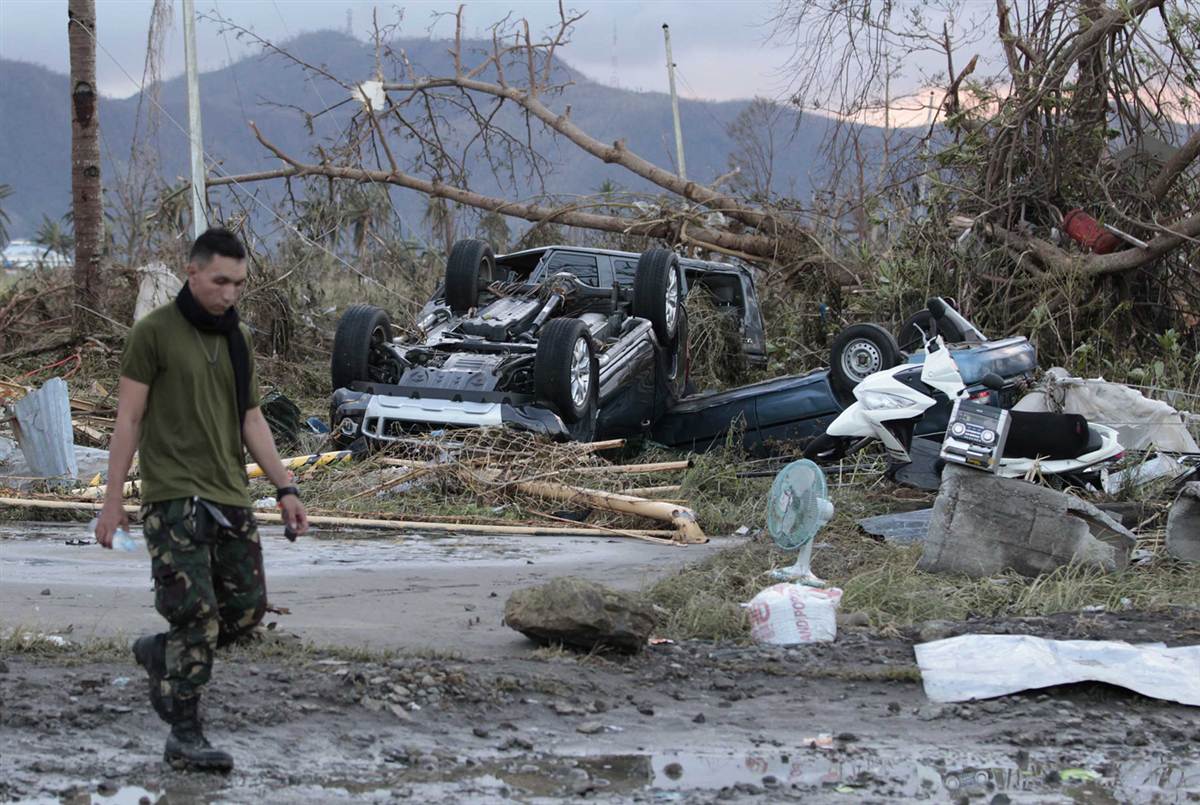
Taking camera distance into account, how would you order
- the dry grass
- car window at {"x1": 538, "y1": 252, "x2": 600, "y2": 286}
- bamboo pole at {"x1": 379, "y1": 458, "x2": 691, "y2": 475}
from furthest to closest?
car window at {"x1": 538, "y1": 252, "x2": 600, "y2": 286} → bamboo pole at {"x1": 379, "y1": 458, "x2": 691, "y2": 475} → the dry grass

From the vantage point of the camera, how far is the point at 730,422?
1209 centimetres

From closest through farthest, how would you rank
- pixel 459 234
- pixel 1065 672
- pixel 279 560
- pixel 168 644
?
pixel 168 644, pixel 1065 672, pixel 279 560, pixel 459 234

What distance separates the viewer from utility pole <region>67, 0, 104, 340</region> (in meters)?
17.4

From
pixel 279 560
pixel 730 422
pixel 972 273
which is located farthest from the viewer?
pixel 972 273

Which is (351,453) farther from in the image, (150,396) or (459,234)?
(459,234)

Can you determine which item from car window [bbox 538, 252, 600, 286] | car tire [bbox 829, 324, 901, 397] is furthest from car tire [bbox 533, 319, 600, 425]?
car tire [bbox 829, 324, 901, 397]

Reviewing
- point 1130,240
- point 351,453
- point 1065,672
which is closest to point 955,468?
point 1065,672

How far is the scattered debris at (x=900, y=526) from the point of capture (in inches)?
332

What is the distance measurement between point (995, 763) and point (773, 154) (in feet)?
72.3

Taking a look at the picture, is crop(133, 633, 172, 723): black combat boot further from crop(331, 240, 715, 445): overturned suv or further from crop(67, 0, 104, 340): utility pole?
crop(67, 0, 104, 340): utility pole

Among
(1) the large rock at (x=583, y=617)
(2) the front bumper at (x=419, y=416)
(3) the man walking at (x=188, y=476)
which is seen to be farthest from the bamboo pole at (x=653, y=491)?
(3) the man walking at (x=188, y=476)

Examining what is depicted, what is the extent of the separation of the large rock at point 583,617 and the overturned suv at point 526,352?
4957mm

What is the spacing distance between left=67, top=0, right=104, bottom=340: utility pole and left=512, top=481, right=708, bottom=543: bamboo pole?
951 cm

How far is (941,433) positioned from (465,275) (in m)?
4.66
